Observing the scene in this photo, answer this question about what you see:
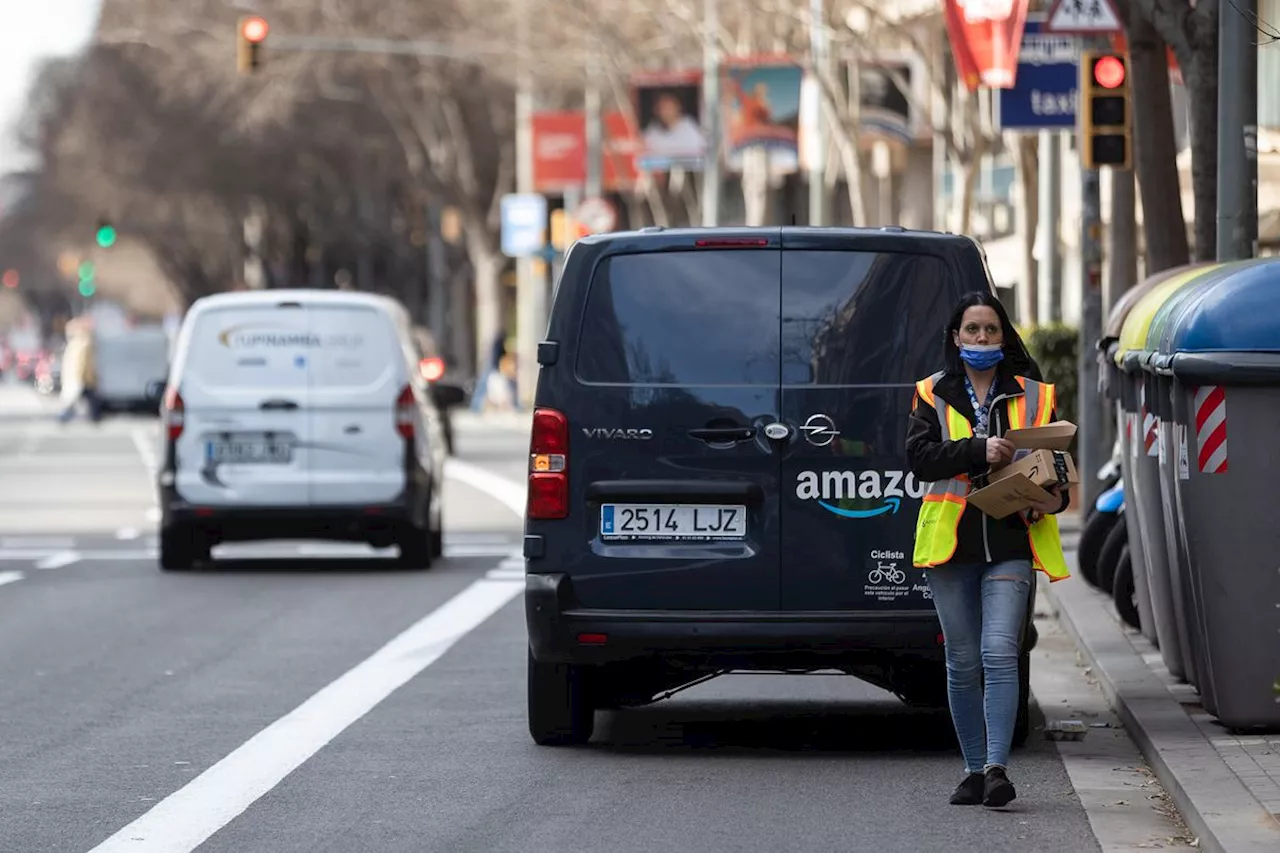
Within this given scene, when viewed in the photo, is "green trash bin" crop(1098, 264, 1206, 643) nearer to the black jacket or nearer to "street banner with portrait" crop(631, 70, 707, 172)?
the black jacket

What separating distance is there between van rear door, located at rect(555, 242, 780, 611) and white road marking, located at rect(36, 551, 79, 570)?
10403 millimetres

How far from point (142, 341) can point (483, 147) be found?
8.86 metres

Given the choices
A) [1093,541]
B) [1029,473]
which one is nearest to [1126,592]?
[1093,541]

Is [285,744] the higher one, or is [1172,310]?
[1172,310]

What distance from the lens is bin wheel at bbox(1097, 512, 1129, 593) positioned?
14.9 metres

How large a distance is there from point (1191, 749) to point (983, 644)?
119cm

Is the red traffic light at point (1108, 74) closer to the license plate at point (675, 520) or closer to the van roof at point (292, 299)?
the van roof at point (292, 299)

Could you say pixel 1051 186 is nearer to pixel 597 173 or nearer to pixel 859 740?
pixel 859 740

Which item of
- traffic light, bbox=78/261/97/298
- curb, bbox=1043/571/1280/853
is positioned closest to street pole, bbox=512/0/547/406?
traffic light, bbox=78/261/97/298

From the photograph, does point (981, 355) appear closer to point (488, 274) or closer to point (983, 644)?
point (983, 644)

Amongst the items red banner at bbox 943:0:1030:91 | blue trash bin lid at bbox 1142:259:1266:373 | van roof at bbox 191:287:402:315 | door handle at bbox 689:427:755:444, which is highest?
red banner at bbox 943:0:1030:91

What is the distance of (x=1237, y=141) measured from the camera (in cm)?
1459

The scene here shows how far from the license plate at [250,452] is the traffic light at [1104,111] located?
5401 millimetres

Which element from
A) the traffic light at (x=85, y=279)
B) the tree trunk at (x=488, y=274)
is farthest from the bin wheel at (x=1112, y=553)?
the traffic light at (x=85, y=279)
